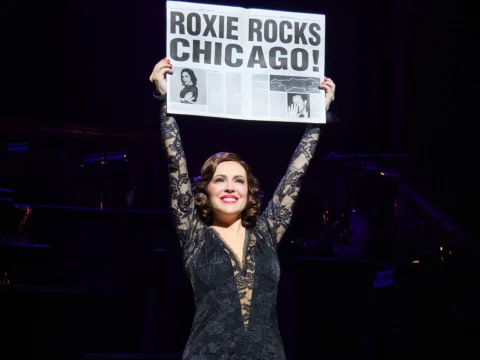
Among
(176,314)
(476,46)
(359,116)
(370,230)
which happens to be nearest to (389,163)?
(370,230)

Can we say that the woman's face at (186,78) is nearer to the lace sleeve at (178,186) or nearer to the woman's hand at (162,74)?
the woman's hand at (162,74)

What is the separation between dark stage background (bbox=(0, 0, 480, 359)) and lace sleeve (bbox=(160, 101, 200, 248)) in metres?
1.83

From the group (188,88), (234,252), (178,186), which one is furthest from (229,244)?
(188,88)

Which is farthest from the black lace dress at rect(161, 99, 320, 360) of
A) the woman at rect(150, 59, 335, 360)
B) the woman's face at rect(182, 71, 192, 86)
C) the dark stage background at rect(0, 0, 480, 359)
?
the dark stage background at rect(0, 0, 480, 359)

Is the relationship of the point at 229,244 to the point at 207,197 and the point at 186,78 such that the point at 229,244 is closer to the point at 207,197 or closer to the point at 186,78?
the point at 207,197

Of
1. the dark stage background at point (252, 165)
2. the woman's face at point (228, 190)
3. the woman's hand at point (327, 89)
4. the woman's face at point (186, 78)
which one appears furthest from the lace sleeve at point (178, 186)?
the dark stage background at point (252, 165)

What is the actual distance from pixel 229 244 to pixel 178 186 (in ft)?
0.97

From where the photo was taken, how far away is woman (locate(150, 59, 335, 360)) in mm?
2406

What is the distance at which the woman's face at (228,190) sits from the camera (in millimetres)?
2607

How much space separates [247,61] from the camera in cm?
281

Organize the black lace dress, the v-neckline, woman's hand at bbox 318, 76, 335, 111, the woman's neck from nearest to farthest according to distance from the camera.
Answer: the black lace dress < the v-neckline < the woman's neck < woman's hand at bbox 318, 76, 335, 111

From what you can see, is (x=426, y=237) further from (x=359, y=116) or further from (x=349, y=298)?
(x=349, y=298)

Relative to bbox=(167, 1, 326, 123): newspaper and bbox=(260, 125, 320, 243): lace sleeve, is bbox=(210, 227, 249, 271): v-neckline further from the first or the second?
bbox=(167, 1, 326, 123): newspaper

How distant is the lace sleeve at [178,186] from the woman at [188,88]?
0.46ft
